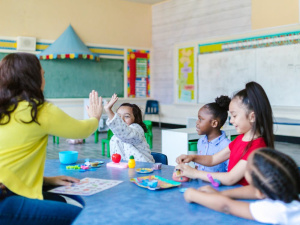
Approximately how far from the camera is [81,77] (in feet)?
26.8

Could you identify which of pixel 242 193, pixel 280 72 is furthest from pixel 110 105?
pixel 280 72

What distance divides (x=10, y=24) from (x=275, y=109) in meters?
5.50

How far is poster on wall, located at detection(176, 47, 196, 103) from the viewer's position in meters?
8.07

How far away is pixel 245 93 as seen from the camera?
1.53 m

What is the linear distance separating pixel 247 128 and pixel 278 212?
1.88 ft

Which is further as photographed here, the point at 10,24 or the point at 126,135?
the point at 10,24

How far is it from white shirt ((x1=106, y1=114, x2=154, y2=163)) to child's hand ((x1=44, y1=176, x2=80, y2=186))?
0.63 m

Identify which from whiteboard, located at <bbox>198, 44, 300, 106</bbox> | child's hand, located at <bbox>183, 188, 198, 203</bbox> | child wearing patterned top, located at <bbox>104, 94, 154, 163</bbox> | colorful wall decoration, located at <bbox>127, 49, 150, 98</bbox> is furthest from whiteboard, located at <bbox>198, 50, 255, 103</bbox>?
child's hand, located at <bbox>183, 188, 198, 203</bbox>

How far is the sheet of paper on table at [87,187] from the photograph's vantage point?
4.47 feet

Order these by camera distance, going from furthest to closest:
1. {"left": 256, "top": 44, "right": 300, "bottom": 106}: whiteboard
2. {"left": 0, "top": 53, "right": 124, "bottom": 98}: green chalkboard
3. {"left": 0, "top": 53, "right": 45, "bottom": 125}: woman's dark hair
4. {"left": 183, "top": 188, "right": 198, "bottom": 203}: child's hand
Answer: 1. {"left": 0, "top": 53, "right": 124, "bottom": 98}: green chalkboard
2. {"left": 256, "top": 44, "right": 300, "bottom": 106}: whiteboard
3. {"left": 0, "top": 53, "right": 45, "bottom": 125}: woman's dark hair
4. {"left": 183, "top": 188, "right": 198, "bottom": 203}: child's hand

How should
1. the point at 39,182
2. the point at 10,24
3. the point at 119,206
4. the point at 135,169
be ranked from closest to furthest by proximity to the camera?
1. the point at 119,206
2. the point at 39,182
3. the point at 135,169
4. the point at 10,24

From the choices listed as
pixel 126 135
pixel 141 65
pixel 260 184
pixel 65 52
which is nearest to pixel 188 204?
pixel 260 184

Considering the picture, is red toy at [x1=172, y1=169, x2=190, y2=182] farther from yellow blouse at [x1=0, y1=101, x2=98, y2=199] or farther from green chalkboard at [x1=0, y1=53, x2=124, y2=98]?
green chalkboard at [x1=0, y1=53, x2=124, y2=98]

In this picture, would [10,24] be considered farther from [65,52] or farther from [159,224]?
[159,224]
